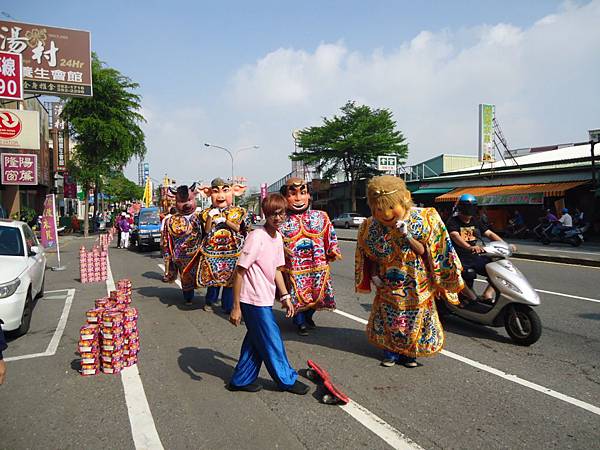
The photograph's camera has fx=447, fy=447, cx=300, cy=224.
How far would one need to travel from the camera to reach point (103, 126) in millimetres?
27547

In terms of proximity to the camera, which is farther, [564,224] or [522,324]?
[564,224]

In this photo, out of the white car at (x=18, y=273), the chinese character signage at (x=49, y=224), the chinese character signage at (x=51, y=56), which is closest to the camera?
the white car at (x=18, y=273)

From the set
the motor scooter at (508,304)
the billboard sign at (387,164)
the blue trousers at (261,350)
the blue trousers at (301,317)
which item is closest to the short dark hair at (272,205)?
the blue trousers at (261,350)

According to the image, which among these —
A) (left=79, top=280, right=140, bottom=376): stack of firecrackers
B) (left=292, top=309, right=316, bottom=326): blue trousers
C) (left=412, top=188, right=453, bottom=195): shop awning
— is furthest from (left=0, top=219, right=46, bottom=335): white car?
(left=412, top=188, right=453, bottom=195): shop awning

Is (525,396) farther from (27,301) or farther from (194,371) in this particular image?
(27,301)

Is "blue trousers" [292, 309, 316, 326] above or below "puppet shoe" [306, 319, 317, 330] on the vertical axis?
above

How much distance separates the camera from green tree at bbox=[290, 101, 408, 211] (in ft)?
121

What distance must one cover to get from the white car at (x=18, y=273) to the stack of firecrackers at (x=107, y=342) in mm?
1524

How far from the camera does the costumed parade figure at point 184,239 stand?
24.5 feet

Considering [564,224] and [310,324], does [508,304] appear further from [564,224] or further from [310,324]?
[564,224]

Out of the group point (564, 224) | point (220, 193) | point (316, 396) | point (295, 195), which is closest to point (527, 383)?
point (316, 396)

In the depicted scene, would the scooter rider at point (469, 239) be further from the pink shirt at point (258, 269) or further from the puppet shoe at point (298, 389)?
the pink shirt at point (258, 269)

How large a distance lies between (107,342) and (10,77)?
571 inches

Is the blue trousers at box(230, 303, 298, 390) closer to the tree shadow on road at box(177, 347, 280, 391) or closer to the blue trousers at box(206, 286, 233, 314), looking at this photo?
the tree shadow on road at box(177, 347, 280, 391)
